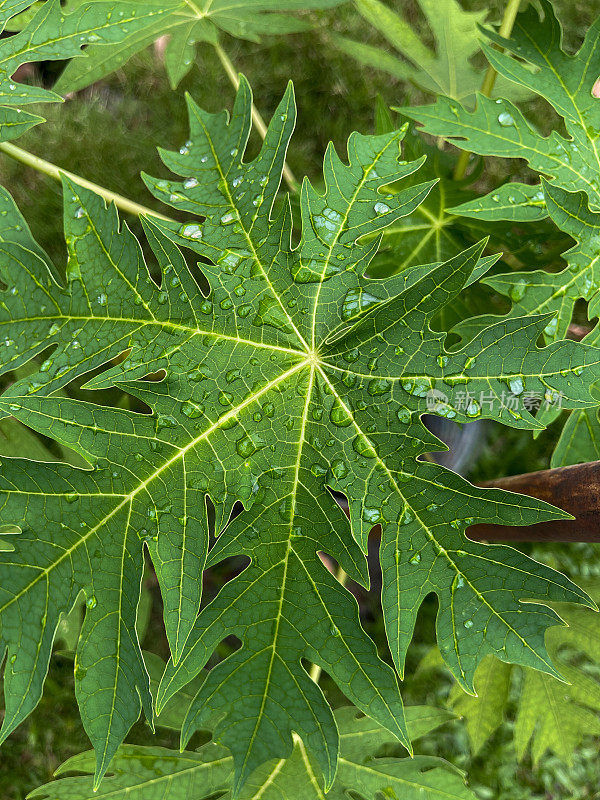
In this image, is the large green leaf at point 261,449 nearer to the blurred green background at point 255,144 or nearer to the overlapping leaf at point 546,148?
the overlapping leaf at point 546,148

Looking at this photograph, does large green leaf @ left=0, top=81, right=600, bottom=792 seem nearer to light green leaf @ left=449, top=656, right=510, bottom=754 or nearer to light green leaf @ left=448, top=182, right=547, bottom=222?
light green leaf @ left=448, top=182, right=547, bottom=222

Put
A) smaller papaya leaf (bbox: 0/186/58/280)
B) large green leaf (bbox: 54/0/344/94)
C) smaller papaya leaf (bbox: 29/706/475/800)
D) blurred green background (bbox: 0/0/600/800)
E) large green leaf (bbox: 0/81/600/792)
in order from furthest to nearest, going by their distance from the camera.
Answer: blurred green background (bbox: 0/0/600/800), large green leaf (bbox: 54/0/344/94), smaller papaya leaf (bbox: 29/706/475/800), smaller papaya leaf (bbox: 0/186/58/280), large green leaf (bbox: 0/81/600/792)

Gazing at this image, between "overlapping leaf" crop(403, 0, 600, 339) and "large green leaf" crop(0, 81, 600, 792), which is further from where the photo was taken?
"overlapping leaf" crop(403, 0, 600, 339)

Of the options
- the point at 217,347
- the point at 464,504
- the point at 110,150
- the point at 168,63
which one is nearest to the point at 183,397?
the point at 217,347

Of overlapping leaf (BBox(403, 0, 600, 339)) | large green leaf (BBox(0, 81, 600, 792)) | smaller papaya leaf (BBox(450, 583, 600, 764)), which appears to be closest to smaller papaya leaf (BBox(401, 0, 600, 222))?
overlapping leaf (BBox(403, 0, 600, 339))

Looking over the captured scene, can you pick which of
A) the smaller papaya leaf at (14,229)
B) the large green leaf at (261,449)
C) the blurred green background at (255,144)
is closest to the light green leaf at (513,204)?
the large green leaf at (261,449)

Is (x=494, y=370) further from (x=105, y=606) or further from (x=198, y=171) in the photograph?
(x=105, y=606)
